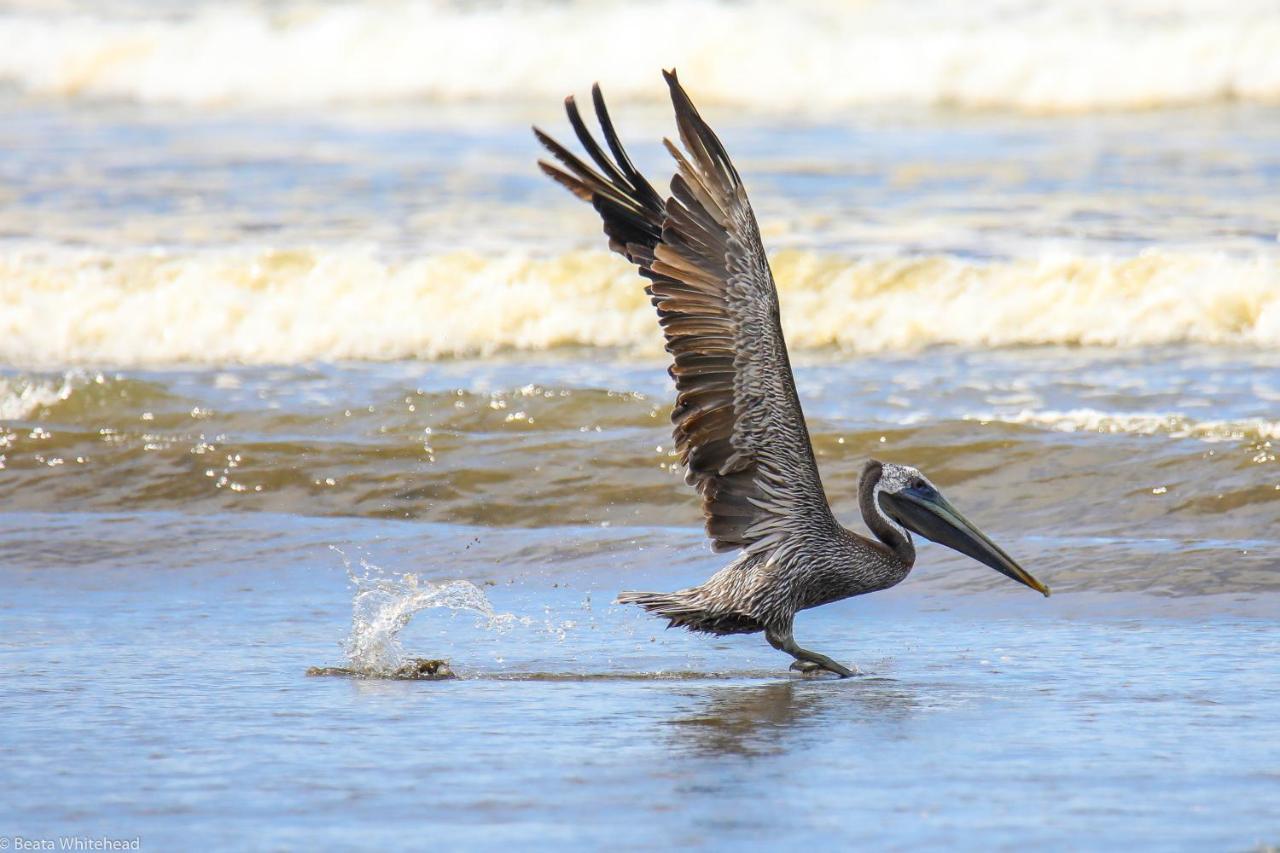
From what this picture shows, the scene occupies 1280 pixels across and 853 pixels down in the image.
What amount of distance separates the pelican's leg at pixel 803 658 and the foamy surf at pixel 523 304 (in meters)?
7.39

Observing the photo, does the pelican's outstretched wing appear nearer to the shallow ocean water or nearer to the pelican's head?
the pelican's head

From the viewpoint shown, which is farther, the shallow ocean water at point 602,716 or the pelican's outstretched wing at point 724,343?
the pelican's outstretched wing at point 724,343

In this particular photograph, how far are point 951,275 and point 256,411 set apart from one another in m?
5.59

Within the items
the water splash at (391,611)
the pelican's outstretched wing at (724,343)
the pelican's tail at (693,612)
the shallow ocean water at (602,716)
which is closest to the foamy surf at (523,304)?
the shallow ocean water at (602,716)

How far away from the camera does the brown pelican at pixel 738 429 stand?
20.7 ft

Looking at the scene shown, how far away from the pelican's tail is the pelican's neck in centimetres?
58

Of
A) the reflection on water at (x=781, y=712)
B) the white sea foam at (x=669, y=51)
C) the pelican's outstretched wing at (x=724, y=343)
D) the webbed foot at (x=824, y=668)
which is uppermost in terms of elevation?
the white sea foam at (x=669, y=51)

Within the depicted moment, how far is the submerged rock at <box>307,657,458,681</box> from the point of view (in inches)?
250

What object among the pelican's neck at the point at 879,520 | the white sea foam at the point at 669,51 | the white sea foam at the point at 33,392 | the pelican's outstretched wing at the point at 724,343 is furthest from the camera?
the white sea foam at the point at 669,51

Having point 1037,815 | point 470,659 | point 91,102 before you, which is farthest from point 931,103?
point 1037,815

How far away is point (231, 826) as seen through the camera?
14.7 feet

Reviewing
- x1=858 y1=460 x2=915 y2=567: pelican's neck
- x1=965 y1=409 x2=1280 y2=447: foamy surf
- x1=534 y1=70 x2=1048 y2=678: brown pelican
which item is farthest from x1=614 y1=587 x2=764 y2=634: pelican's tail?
x1=965 y1=409 x2=1280 y2=447: foamy surf

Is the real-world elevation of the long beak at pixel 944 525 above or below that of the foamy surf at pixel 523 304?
below

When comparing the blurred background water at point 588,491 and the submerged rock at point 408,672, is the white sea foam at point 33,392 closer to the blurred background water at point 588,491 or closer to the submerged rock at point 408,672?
the blurred background water at point 588,491
